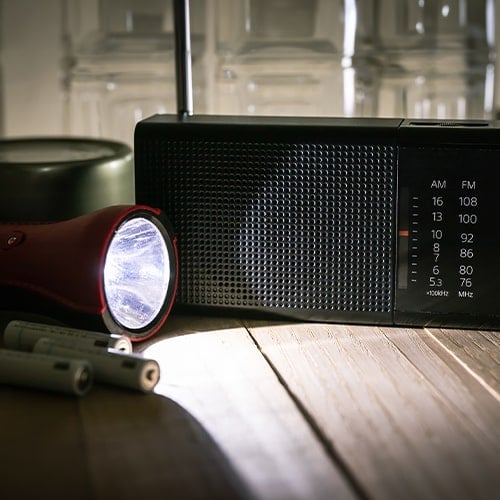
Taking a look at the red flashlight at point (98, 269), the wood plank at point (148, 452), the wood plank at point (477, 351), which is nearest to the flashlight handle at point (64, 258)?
the red flashlight at point (98, 269)

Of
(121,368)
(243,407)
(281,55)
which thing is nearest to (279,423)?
(243,407)

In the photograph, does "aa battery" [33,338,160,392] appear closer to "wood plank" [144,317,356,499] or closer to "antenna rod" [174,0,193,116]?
"wood plank" [144,317,356,499]

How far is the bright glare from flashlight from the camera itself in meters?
0.88

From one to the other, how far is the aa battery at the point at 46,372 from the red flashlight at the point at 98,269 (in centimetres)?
8

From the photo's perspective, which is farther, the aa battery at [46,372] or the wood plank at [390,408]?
the aa battery at [46,372]

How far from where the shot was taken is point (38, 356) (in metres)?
0.78

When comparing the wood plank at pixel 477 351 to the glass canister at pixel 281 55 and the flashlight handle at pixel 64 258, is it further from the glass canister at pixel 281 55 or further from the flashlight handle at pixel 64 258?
the glass canister at pixel 281 55

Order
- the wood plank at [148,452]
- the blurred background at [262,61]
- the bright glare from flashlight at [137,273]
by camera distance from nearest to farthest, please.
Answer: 1. the wood plank at [148,452]
2. the bright glare from flashlight at [137,273]
3. the blurred background at [262,61]

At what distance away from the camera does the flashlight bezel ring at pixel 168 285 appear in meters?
0.85

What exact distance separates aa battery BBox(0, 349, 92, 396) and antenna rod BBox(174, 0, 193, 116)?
0.34 meters

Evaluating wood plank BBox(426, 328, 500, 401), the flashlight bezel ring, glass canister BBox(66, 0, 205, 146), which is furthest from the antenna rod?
glass canister BBox(66, 0, 205, 146)

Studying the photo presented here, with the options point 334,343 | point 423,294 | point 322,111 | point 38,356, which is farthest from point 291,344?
point 322,111

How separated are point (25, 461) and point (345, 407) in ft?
0.83

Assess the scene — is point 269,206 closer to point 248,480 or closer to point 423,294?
point 423,294
